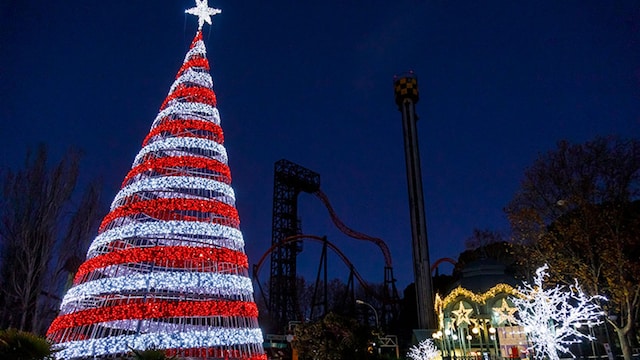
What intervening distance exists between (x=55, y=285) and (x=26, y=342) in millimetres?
17150

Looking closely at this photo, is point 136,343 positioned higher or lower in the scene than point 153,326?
lower

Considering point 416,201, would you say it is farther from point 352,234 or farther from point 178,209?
point 178,209

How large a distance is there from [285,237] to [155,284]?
29.6m

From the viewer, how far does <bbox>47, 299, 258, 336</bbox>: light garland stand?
10156mm

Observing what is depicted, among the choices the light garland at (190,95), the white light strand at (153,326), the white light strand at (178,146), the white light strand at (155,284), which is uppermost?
the light garland at (190,95)

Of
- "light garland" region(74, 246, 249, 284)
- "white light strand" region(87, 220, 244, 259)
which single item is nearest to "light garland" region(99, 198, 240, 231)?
"white light strand" region(87, 220, 244, 259)

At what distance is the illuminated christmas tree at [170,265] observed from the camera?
10.3m

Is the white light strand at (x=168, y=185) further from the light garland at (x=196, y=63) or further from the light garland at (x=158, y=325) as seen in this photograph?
the light garland at (x=196, y=63)

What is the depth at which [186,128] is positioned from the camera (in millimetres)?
13688

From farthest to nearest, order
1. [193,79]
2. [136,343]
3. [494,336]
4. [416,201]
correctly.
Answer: [416,201] < [494,336] < [193,79] < [136,343]

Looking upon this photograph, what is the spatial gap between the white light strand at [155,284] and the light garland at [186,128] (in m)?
4.76

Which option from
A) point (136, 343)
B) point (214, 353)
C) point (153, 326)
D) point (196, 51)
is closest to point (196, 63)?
point (196, 51)

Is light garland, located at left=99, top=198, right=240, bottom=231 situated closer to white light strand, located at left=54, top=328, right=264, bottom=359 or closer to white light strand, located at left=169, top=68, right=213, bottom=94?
white light strand, located at left=54, top=328, right=264, bottom=359

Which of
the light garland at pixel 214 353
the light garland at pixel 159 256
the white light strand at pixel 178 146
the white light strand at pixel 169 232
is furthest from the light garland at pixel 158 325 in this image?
the white light strand at pixel 178 146
